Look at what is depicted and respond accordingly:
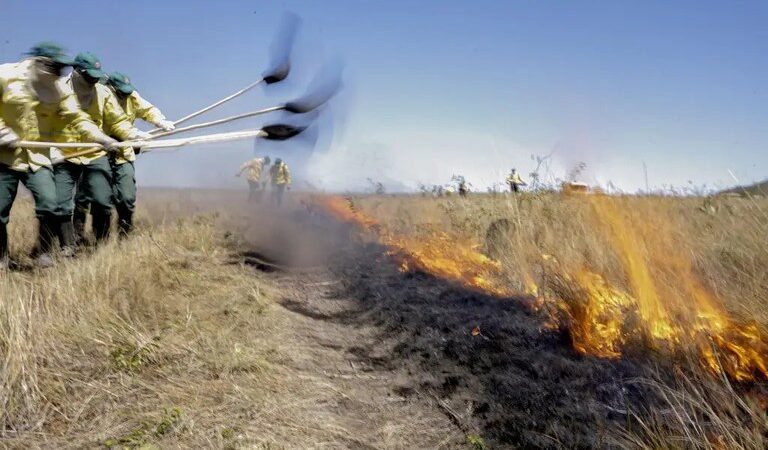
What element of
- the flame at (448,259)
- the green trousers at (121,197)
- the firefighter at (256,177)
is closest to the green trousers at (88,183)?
the green trousers at (121,197)

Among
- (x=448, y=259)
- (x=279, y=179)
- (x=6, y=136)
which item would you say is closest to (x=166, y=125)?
(x=6, y=136)

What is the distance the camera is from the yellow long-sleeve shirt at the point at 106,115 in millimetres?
6490

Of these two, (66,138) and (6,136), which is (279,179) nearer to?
(66,138)

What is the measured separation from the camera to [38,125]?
19.2 feet

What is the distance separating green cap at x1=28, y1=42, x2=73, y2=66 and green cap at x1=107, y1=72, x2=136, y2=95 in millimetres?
1809

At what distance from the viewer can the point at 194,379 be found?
3.07 m

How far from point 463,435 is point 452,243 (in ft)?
14.7

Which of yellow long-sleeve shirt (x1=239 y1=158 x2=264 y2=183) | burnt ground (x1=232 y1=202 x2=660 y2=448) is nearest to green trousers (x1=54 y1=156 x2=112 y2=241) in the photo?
burnt ground (x1=232 y1=202 x2=660 y2=448)

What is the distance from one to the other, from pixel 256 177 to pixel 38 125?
11.4 metres

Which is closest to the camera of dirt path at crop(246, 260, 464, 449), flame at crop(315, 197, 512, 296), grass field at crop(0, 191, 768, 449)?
grass field at crop(0, 191, 768, 449)

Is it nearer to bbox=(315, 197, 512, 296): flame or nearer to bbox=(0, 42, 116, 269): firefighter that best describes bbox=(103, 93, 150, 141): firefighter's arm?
bbox=(0, 42, 116, 269): firefighter

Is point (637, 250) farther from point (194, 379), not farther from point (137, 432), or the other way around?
point (137, 432)

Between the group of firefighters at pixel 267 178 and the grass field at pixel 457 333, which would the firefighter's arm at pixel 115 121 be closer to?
the grass field at pixel 457 333

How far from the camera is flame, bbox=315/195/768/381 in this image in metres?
2.87
